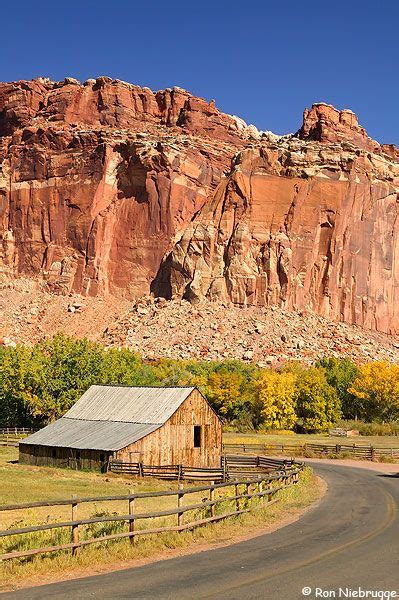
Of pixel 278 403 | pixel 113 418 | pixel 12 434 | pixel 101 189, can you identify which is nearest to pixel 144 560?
pixel 113 418

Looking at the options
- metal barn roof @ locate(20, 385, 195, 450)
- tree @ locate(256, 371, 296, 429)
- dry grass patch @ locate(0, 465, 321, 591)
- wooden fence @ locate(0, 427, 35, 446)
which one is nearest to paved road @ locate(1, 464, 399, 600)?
dry grass patch @ locate(0, 465, 321, 591)

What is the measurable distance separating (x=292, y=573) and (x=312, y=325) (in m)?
117

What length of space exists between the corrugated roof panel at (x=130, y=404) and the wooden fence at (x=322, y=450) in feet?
43.5

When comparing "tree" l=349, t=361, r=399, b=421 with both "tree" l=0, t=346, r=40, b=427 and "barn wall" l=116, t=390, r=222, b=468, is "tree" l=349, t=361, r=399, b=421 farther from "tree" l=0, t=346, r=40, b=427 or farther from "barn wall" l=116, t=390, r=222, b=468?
"barn wall" l=116, t=390, r=222, b=468

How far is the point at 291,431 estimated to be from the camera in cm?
8012

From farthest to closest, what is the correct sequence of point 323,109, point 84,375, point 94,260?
point 323,109 → point 94,260 → point 84,375

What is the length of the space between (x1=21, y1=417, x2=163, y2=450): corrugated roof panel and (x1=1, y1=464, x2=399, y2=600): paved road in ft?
72.1

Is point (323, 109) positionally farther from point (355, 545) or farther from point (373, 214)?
point (355, 545)

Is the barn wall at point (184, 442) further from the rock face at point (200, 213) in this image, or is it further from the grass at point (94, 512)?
the rock face at point (200, 213)

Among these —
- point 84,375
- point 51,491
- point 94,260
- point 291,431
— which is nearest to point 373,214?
point 94,260

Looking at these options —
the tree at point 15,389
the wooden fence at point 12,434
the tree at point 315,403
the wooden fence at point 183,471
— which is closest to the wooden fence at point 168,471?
the wooden fence at point 183,471

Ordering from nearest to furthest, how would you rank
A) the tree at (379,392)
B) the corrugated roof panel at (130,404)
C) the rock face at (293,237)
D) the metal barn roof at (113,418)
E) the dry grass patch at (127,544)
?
the dry grass patch at (127,544), the metal barn roof at (113,418), the corrugated roof panel at (130,404), the tree at (379,392), the rock face at (293,237)

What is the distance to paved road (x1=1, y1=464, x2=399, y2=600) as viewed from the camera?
40.3 feet

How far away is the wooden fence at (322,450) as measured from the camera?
176 feet
